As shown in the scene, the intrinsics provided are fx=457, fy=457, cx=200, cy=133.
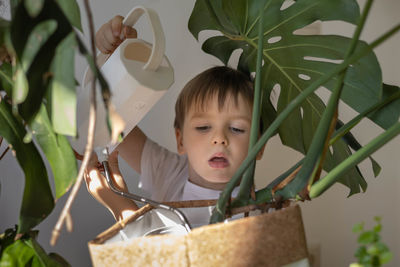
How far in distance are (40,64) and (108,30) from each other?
0.45 metres

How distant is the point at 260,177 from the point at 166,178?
46 centimetres

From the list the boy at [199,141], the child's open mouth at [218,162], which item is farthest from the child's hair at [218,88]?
the child's open mouth at [218,162]

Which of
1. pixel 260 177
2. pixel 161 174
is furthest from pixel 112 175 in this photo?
pixel 260 177

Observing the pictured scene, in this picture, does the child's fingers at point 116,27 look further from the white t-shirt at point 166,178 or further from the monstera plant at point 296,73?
the white t-shirt at point 166,178

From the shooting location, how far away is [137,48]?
715mm

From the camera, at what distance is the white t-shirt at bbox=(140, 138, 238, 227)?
3.61ft

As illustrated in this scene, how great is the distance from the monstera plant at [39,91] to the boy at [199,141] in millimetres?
287

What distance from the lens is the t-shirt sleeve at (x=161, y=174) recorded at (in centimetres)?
114

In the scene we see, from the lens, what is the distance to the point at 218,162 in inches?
39.0

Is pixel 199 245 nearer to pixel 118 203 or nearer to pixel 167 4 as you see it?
pixel 118 203

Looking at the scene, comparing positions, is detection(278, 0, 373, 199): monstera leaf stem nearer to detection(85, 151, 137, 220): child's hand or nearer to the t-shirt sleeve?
detection(85, 151, 137, 220): child's hand

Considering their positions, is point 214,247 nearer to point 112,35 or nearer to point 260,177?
point 112,35

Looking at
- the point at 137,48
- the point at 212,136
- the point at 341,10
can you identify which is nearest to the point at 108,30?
the point at 137,48

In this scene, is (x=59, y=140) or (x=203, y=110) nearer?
(x=59, y=140)
